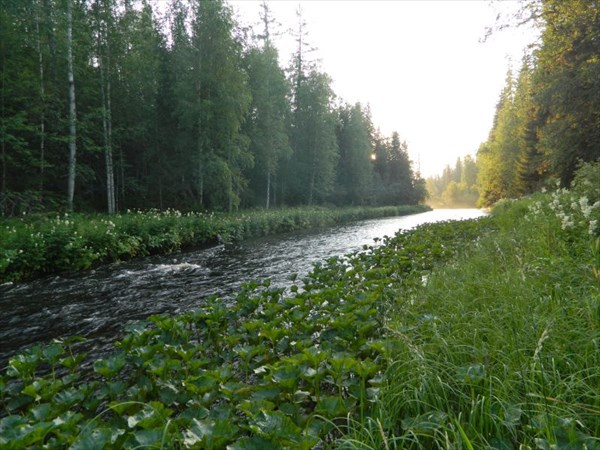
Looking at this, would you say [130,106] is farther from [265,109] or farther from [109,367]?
[109,367]

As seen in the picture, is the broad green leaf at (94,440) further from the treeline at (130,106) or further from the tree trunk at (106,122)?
the tree trunk at (106,122)

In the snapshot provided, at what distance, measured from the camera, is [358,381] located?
2.46 m

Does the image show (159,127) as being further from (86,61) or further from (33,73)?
(33,73)

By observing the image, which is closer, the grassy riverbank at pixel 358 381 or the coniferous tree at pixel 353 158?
the grassy riverbank at pixel 358 381

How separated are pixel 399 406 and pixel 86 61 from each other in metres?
22.8

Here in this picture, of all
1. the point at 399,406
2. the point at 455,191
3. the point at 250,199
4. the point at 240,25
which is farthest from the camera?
the point at 455,191

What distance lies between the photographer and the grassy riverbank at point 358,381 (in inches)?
62.7

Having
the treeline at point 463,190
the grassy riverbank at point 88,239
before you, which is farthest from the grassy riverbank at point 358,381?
the treeline at point 463,190

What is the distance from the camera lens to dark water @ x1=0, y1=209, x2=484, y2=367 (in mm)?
4930

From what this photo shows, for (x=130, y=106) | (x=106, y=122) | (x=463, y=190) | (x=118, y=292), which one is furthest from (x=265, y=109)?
(x=463, y=190)

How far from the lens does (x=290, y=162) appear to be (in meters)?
34.2

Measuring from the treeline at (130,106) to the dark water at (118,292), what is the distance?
6.88 metres

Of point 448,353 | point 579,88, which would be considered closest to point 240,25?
point 579,88

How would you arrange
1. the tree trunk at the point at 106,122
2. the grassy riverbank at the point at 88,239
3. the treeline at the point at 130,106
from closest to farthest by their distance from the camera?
1. the grassy riverbank at the point at 88,239
2. the treeline at the point at 130,106
3. the tree trunk at the point at 106,122
